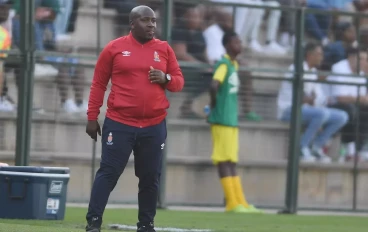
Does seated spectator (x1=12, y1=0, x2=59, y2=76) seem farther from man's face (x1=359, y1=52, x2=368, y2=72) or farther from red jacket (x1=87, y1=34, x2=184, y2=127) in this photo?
red jacket (x1=87, y1=34, x2=184, y2=127)

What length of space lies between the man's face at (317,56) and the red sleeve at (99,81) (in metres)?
7.64

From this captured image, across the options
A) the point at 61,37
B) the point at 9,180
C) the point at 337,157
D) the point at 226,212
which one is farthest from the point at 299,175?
the point at 9,180

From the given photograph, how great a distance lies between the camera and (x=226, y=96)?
15.2m

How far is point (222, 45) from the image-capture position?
51.1 feet

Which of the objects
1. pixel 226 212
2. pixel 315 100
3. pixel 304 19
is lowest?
pixel 226 212

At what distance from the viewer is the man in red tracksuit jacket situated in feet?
29.8

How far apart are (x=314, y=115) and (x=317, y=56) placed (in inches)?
34.8

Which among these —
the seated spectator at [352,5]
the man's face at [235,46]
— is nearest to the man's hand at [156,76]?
the man's face at [235,46]

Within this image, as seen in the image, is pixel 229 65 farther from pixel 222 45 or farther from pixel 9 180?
pixel 9 180

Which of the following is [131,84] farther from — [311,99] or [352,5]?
[352,5]

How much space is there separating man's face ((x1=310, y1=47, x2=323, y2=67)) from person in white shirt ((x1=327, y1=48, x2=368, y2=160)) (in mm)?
262

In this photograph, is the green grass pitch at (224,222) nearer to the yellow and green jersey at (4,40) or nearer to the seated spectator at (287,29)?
the yellow and green jersey at (4,40)

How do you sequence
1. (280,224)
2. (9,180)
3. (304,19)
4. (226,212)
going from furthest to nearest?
1. (304,19)
2. (226,212)
3. (280,224)
4. (9,180)

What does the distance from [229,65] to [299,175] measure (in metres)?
2.34
